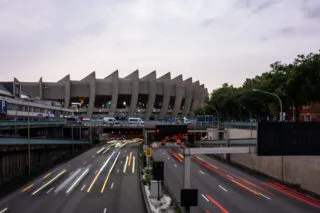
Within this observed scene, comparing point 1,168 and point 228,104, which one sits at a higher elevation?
point 228,104

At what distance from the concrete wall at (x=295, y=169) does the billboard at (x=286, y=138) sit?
1295cm

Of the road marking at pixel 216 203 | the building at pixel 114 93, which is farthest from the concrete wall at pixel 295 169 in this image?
the building at pixel 114 93

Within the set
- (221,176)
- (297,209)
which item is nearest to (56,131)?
(221,176)

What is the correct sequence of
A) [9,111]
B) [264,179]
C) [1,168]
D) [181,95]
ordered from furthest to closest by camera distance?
[181,95] → [9,111] → [264,179] → [1,168]

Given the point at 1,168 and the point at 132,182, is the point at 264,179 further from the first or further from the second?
the point at 1,168

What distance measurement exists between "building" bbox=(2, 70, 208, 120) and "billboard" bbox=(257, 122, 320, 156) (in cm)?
13144

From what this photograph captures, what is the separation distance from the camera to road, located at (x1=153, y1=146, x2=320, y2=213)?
28.7m

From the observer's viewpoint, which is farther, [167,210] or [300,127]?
[167,210]

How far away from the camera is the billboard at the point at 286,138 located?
21.7 m

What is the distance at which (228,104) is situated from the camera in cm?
10256

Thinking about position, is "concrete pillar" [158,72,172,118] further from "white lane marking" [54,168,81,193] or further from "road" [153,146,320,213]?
"road" [153,146,320,213]

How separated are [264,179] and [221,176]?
6.05 metres

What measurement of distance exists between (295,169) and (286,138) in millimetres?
18611

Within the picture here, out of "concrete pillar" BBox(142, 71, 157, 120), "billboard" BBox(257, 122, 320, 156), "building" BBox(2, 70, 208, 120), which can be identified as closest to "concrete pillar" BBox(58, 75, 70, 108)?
"building" BBox(2, 70, 208, 120)
